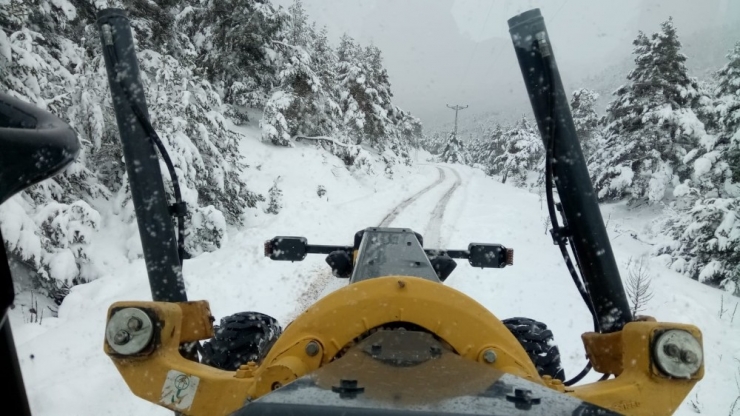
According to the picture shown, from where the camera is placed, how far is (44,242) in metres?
7.06

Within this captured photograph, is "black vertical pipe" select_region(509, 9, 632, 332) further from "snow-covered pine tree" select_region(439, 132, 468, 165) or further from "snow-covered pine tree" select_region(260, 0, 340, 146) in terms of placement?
"snow-covered pine tree" select_region(439, 132, 468, 165)

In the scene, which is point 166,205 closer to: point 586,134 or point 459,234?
point 459,234

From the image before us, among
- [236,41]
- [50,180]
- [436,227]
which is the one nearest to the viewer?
[50,180]

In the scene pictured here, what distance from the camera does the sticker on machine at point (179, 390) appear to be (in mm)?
1448

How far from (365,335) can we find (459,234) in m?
11.1

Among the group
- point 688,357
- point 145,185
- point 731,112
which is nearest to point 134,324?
point 145,185

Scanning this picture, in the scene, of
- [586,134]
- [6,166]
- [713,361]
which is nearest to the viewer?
[6,166]

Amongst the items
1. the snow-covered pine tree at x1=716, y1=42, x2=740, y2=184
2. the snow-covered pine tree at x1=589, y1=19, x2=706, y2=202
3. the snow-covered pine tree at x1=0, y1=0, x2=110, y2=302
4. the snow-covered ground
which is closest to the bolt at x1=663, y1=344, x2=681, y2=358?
the snow-covered ground

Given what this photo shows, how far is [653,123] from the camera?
2517cm

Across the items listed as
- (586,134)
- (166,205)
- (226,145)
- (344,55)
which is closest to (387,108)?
(344,55)

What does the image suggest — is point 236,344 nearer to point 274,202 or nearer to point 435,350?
point 435,350

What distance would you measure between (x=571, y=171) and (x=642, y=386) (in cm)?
75

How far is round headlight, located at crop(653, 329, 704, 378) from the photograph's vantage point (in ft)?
4.24

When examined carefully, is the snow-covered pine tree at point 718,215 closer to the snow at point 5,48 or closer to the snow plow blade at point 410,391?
the snow plow blade at point 410,391
